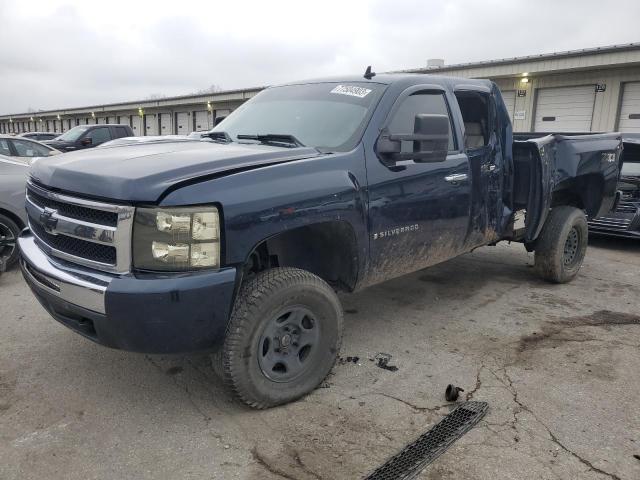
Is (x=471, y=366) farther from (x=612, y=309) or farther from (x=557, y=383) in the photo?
(x=612, y=309)

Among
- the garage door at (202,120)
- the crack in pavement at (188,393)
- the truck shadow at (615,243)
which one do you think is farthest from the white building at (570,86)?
the garage door at (202,120)

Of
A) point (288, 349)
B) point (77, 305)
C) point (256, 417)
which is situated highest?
point (77, 305)

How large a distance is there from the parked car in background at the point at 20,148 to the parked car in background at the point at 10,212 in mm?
3715

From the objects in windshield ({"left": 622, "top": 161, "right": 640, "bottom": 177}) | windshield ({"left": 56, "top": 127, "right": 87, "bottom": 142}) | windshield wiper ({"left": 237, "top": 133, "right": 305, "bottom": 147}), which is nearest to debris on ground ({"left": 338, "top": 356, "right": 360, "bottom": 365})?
windshield wiper ({"left": 237, "top": 133, "right": 305, "bottom": 147})

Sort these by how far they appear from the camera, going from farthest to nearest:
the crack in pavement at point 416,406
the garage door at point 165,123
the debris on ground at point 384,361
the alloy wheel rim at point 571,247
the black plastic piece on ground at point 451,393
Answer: the garage door at point 165,123
the alloy wheel rim at point 571,247
the debris on ground at point 384,361
the black plastic piece on ground at point 451,393
the crack in pavement at point 416,406

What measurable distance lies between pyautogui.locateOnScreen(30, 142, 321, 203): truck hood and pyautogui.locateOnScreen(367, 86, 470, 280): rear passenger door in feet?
1.92

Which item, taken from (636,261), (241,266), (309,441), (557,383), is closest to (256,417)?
(309,441)

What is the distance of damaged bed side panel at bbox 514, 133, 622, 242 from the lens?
4.90 m

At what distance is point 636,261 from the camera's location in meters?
6.99

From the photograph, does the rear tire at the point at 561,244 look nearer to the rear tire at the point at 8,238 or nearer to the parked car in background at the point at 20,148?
the rear tire at the point at 8,238

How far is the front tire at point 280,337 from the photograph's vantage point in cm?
288

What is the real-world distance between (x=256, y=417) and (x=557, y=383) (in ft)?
6.45

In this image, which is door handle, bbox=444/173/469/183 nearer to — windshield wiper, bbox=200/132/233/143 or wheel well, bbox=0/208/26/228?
windshield wiper, bbox=200/132/233/143

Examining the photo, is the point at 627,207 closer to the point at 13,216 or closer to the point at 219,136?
the point at 219,136
